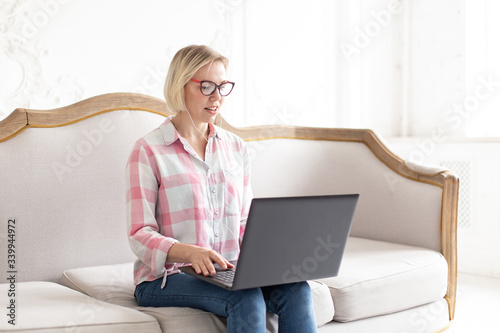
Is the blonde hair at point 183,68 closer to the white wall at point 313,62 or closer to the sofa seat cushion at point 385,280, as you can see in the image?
the sofa seat cushion at point 385,280

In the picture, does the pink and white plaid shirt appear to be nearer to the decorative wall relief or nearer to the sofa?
the sofa

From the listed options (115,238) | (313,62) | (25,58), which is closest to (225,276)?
(115,238)

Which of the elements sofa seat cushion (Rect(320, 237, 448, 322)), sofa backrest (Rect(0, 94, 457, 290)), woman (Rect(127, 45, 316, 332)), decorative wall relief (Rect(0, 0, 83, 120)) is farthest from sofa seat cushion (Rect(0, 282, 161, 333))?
decorative wall relief (Rect(0, 0, 83, 120))

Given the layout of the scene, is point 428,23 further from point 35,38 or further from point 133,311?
point 133,311

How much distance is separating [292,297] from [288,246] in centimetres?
20

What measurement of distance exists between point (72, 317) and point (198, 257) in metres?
0.35

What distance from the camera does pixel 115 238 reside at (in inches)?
85.8

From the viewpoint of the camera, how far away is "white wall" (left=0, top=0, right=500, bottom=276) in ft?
8.86

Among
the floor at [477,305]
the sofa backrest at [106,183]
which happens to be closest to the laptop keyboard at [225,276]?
the sofa backrest at [106,183]

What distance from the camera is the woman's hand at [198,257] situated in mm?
1532

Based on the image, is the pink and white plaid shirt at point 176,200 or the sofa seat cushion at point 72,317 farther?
the pink and white plaid shirt at point 176,200

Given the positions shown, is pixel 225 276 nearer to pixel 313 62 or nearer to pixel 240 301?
pixel 240 301

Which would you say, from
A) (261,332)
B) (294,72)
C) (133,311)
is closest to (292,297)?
(261,332)

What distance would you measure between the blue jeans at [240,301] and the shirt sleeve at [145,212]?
0.21 ft
